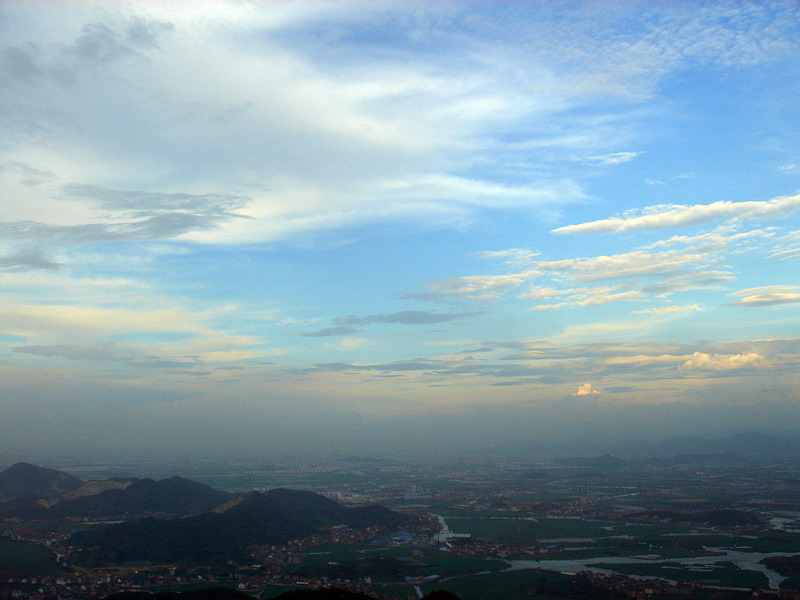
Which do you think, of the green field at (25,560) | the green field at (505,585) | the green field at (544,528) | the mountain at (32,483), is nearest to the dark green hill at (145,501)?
the mountain at (32,483)

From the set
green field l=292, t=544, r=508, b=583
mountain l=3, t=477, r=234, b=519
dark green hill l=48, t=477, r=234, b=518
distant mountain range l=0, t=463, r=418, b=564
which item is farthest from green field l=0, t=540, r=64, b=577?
green field l=292, t=544, r=508, b=583

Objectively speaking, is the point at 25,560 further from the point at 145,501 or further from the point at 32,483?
the point at 32,483

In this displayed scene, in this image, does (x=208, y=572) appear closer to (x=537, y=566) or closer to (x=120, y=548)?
(x=120, y=548)

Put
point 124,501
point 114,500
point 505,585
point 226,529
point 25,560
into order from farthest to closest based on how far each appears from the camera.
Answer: point 124,501 < point 114,500 < point 226,529 < point 25,560 < point 505,585

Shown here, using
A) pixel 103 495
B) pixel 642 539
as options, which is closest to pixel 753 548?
pixel 642 539

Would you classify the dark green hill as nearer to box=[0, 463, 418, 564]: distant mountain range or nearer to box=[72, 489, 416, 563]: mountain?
box=[0, 463, 418, 564]: distant mountain range

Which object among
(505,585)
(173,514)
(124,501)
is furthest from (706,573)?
(124,501)
